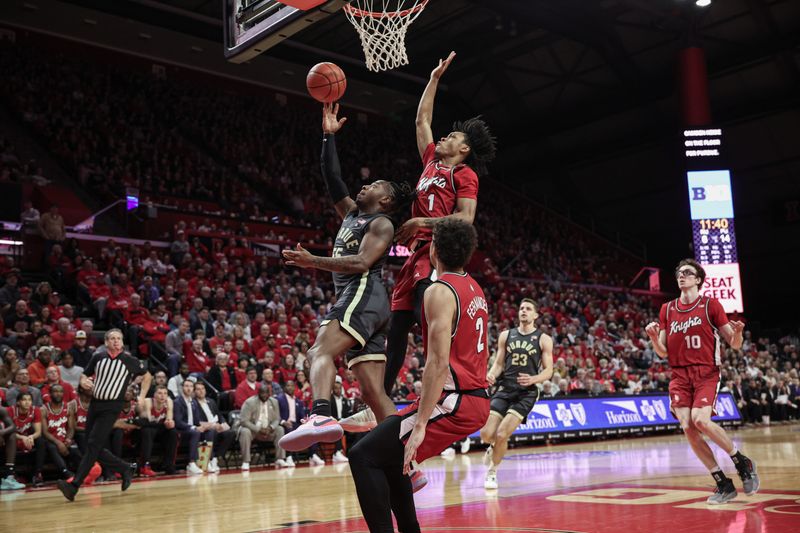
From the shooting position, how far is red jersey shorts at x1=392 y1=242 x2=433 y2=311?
510 cm

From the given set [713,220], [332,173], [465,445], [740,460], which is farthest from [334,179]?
[713,220]

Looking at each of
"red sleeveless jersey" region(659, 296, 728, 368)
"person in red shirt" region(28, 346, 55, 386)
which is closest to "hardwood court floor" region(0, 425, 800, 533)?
"red sleeveless jersey" region(659, 296, 728, 368)

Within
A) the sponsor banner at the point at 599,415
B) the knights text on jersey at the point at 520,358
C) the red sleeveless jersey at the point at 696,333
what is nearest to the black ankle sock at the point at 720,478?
the red sleeveless jersey at the point at 696,333

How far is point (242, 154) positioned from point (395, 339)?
20489 millimetres

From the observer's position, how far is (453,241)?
4.03 meters

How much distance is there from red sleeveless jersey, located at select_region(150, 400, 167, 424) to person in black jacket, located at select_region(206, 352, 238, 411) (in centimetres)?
124

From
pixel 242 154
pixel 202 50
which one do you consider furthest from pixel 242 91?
pixel 242 154

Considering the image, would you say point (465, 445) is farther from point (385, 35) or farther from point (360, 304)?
point (360, 304)

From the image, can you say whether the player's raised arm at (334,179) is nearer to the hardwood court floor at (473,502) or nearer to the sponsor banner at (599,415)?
the hardwood court floor at (473,502)

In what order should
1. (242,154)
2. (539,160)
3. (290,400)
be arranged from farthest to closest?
(539,160)
(242,154)
(290,400)

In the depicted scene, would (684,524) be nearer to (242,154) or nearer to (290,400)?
(290,400)

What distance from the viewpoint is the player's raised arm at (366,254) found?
4.87 m

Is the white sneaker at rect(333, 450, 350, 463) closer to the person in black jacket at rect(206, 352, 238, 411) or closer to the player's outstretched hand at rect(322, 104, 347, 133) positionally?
the person in black jacket at rect(206, 352, 238, 411)

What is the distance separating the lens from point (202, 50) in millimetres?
25953
